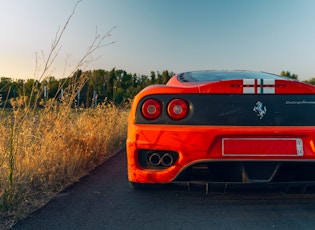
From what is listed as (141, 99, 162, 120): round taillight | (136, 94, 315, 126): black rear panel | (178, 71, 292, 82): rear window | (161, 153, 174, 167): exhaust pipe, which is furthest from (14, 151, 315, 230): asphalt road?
(178, 71, 292, 82): rear window

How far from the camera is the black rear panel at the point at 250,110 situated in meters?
2.66

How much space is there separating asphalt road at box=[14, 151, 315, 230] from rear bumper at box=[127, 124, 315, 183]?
1.00ft

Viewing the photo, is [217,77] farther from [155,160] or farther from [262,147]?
[155,160]

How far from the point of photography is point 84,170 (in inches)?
175

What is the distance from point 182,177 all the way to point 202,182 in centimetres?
17

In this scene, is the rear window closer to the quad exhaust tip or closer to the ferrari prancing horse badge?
the ferrari prancing horse badge

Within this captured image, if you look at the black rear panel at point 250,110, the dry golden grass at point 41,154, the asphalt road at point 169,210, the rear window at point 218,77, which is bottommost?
the asphalt road at point 169,210

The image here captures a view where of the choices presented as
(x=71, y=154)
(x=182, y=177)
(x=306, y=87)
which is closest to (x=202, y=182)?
(x=182, y=177)

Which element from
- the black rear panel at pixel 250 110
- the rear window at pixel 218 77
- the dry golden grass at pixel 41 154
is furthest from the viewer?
the rear window at pixel 218 77

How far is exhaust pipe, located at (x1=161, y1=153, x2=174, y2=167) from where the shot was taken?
268cm

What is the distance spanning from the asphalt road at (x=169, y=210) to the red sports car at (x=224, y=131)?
11.5 inches

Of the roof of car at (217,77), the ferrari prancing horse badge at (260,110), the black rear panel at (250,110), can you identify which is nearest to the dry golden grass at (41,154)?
the black rear panel at (250,110)

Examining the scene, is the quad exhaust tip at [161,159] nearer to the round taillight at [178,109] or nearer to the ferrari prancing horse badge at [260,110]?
the round taillight at [178,109]

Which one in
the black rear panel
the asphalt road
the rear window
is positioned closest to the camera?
the asphalt road
